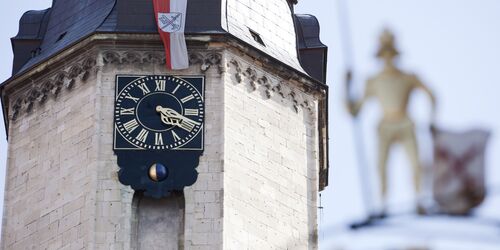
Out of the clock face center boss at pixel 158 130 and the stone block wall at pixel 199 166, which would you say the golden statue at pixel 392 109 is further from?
the clock face center boss at pixel 158 130

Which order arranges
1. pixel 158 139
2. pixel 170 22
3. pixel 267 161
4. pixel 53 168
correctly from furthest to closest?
pixel 170 22, pixel 267 161, pixel 53 168, pixel 158 139

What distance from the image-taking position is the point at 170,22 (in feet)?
97.7

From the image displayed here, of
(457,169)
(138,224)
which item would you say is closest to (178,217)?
(138,224)

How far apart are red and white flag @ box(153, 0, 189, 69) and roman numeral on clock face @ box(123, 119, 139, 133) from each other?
4.23ft

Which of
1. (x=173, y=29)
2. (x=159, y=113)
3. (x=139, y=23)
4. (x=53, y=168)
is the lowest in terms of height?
(x=53, y=168)

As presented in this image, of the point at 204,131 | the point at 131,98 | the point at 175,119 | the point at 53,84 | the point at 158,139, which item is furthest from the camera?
the point at 53,84

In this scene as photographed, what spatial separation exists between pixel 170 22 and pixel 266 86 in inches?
86.5

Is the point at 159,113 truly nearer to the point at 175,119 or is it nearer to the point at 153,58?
the point at 175,119

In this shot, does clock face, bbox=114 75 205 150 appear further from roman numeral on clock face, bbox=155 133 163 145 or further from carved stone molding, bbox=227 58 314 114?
carved stone molding, bbox=227 58 314 114

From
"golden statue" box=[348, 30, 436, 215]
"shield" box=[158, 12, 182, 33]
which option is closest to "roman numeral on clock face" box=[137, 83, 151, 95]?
"shield" box=[158, 12, 182, 33]

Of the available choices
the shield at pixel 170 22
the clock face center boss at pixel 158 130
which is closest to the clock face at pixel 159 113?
the clock face center boss at pixel 158 130

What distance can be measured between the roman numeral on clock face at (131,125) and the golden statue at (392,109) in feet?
62.1

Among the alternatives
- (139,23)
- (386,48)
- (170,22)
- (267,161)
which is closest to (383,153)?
(386,48)

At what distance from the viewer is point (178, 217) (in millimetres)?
27797
